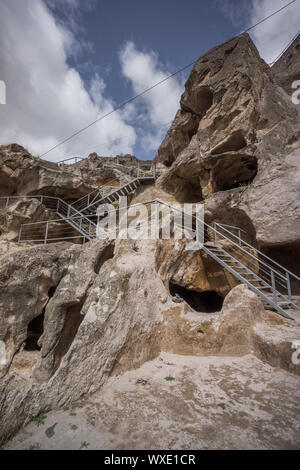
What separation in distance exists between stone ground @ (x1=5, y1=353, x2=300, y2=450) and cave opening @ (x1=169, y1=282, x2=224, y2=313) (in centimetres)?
624

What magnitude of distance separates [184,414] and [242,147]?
39.0 feet

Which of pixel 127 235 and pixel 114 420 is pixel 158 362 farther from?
pixel 127 235

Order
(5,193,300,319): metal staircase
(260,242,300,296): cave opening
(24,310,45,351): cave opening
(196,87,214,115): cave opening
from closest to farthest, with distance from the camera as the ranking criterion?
(5,193,300,319): metal staircase, (24,310,45,351): cave opening, (260,242,300,296): cave opening, (196,87,214,115): cave opening

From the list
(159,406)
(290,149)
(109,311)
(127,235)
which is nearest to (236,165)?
(290,149)

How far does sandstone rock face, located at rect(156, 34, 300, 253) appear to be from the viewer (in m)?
7.90

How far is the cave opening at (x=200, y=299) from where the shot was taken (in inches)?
412

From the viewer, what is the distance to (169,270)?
761 cm

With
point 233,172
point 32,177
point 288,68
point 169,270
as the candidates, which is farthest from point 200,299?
point 288,68

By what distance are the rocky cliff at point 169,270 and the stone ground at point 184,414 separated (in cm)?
35

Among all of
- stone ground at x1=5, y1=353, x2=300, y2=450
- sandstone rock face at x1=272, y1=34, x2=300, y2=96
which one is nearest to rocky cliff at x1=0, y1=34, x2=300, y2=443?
sandstone rock face at x1=272, y1=34, x2=300, y2=96

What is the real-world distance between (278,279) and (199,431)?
7888 millimetres

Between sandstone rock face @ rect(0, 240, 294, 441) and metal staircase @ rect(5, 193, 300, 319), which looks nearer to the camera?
sandstone rock face @ rect(0, 240, 294, 441)

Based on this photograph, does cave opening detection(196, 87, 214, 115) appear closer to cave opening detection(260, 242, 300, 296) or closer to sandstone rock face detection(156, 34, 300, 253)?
sandstone rock face detection(156, 34, 300, 253)

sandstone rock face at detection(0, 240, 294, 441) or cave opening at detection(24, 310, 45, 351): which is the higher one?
sandstone rock face at detection(0, 240, 294, 441)
